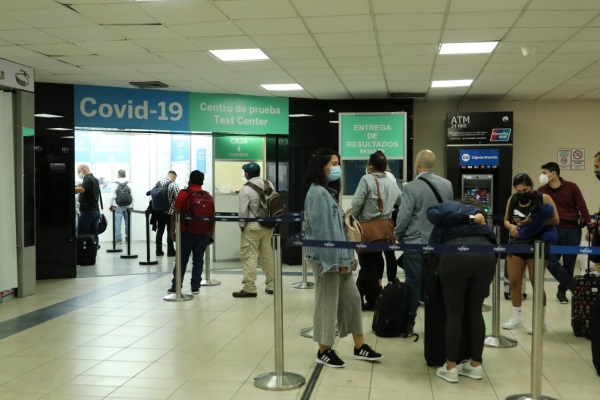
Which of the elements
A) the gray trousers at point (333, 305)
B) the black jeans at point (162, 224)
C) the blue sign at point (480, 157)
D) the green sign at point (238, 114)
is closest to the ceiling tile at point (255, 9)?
the gray trousers at point (333, 305)

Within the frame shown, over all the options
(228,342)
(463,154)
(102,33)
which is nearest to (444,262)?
(228,342)

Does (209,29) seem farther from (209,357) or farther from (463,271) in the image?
(463,271)

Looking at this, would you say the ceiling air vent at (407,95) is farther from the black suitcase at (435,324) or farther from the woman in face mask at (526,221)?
the black suitcase at (435,324)

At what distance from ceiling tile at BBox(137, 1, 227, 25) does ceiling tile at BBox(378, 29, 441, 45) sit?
1.60 m

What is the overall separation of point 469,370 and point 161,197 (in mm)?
7336

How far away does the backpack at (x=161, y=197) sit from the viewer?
34.1 feet

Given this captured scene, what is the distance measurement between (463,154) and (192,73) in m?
4.62

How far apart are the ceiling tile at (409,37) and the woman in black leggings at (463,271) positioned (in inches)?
92.2

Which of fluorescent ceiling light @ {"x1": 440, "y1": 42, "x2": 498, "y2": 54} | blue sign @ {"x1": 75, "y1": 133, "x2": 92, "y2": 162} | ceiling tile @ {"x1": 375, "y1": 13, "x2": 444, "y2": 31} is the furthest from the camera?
blue sign @ {"x1": 75, "y1": 133, "x2": 92, "y2": 162}

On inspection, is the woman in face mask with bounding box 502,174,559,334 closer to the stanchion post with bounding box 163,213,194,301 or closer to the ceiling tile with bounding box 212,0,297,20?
the ceiling tile with bounding box 212,0,297,20

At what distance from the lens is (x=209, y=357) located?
4656mm

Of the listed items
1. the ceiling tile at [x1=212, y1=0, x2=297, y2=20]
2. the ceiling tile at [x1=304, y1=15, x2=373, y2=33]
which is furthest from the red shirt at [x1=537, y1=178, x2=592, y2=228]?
the ceiling tile at [x1=212, y1=0, x2=297, y2=20]

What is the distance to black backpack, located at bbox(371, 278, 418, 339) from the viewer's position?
5098mm

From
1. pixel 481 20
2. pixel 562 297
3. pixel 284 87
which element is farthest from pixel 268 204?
pixel 562 297
